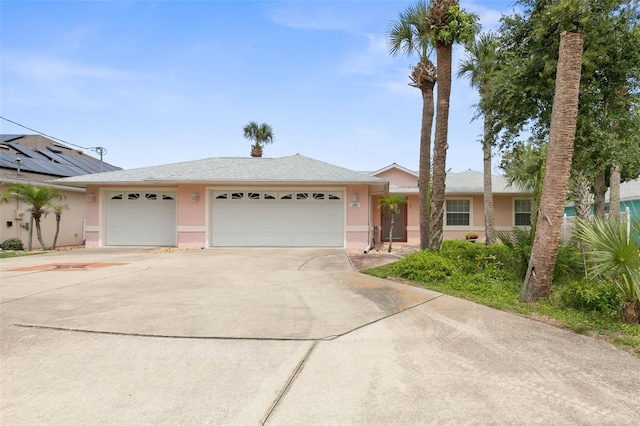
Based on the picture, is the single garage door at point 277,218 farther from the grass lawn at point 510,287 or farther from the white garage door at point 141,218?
the grass lawn at point 510,287

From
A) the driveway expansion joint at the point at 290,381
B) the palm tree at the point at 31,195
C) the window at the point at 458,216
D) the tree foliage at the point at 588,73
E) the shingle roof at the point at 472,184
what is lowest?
the driveway expansion joint at the point at 290,381

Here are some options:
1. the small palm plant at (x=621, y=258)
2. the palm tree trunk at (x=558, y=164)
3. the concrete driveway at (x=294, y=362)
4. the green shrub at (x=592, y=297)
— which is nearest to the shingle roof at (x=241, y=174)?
the concrete driveway at (x=294, y=362)

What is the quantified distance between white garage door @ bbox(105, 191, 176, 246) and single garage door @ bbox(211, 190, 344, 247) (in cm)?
226

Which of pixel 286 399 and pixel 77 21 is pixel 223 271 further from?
pixel 77 21

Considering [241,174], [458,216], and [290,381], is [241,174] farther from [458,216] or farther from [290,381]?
[290,381]

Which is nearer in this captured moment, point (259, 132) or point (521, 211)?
point (521, 211)

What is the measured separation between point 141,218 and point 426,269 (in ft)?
42.6

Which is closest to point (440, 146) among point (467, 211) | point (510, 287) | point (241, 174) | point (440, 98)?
point (440, 98)

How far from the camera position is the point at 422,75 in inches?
424

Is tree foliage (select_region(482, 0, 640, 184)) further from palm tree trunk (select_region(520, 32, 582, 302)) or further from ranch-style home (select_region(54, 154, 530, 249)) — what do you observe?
ranch-style home (select_region(54, 154, 530, 249))

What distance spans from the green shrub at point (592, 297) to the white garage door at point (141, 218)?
14.4m

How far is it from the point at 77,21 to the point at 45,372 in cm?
1349

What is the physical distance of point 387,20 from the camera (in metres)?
11.6

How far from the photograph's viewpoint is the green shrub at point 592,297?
195 inches
